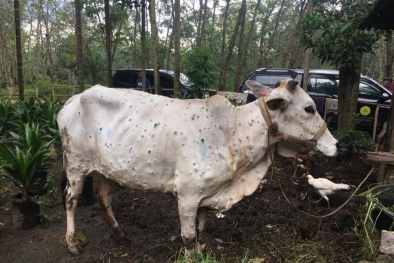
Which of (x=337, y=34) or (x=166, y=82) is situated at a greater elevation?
(x=337, y=34)

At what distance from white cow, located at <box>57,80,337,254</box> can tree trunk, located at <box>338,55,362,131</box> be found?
14.8 feet

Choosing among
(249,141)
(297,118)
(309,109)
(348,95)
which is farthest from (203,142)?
(348,95)

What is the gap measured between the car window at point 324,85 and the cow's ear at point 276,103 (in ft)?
25.0

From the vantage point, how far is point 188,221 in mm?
2934

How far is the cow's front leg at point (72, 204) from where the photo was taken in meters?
3.51

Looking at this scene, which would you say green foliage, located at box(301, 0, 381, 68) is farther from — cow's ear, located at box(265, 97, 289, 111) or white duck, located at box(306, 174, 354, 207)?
cow's ear, located at box(265, 97, 289, 111)

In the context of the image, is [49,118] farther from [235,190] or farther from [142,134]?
[235,190]

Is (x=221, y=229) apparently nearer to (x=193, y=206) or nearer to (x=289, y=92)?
(x=193, y=206)

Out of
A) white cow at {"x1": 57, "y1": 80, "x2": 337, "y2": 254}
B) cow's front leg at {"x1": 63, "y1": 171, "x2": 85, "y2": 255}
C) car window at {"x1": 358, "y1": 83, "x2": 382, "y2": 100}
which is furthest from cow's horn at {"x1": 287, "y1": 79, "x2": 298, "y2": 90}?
car window at {"x1": 358, "y1": 83, "x2": 382, "y2": 100}

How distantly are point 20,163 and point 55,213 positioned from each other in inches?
34.7

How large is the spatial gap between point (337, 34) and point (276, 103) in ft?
11.4

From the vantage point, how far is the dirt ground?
3348 mm

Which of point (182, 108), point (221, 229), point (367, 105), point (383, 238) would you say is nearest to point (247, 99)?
point (367, 105)

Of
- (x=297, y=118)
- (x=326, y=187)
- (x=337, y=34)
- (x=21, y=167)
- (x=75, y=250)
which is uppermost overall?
(x=337, y=34)
